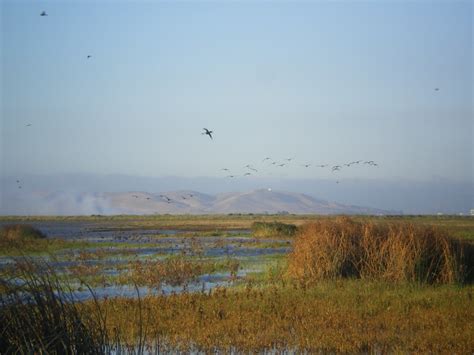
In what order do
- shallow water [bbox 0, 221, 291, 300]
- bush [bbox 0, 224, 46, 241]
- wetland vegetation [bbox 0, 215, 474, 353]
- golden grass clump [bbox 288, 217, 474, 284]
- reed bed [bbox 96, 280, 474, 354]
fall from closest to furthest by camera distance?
wetland vegetation [bbox 0, 215, 474, 353] < reed bed [bbox 96, 280, 474, 354] < golden grass clump [bbox 288, 217, 474, 284] < shallow water [bbox 0, 221, 291, 300] < bush [bbox 0, 224, 46, 241]

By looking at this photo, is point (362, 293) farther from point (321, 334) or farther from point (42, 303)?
point (42, 303)

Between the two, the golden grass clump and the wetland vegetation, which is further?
the golden grass clump

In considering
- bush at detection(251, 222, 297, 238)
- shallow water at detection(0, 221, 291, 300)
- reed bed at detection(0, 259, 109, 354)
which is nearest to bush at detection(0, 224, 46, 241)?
shallow water at detection(0, 221, 291, 300)

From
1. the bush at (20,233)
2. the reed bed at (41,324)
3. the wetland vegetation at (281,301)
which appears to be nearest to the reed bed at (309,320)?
the wetland vegetation at (281,301)

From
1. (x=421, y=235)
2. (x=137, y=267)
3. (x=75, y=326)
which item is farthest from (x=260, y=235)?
(x=75, y=326)

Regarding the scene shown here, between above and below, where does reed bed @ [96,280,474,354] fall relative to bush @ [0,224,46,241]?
below

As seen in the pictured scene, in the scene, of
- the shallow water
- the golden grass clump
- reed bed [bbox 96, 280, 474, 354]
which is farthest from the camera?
the shallow water

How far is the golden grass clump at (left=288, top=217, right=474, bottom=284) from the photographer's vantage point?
22.0 m

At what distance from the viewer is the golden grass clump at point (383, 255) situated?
21969 millimetres

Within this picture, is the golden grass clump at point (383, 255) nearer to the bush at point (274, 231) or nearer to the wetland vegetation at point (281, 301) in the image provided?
the wetland vegetation at point (281, 301)

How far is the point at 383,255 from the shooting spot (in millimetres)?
22641

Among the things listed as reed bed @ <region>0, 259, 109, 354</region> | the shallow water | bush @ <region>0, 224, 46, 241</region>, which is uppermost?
reed bed @ <region>0, 259, 109, 354</region>

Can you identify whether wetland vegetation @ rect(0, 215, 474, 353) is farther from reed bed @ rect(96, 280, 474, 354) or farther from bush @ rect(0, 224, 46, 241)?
bush @ rect(0, 224, 46, 241)

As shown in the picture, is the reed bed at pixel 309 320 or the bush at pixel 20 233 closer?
the reed bed at pixel 309 320
